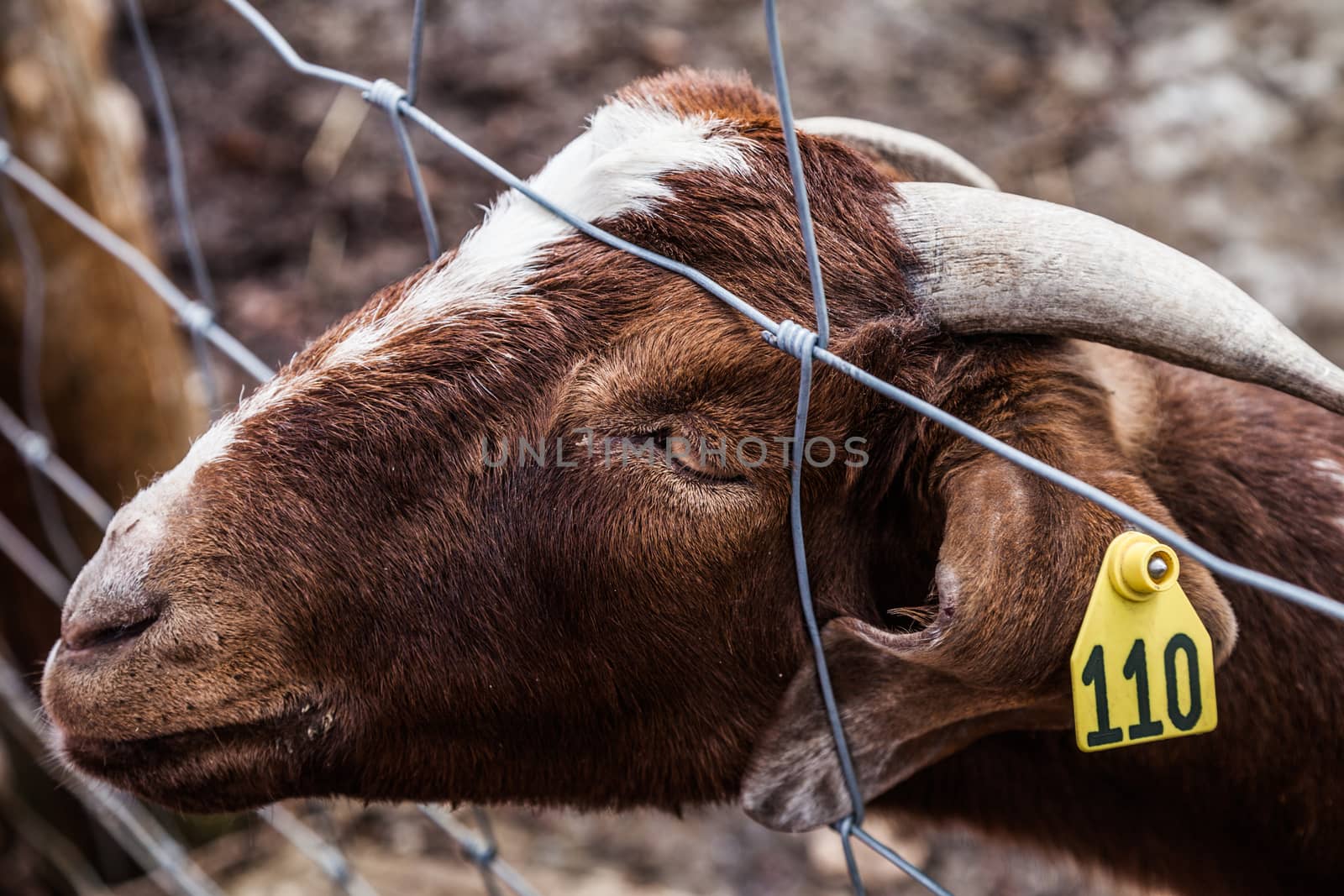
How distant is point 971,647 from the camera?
160 cm

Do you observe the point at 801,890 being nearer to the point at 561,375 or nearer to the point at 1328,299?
the point at 561,375

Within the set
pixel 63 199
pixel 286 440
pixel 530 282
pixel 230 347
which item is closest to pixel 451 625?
pixel 286 440

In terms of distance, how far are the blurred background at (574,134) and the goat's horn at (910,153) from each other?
89.9 inches

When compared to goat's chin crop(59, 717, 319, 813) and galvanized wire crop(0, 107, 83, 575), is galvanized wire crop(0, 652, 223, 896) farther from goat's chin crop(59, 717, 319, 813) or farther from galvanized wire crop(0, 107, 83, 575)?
goat's chin crop(59, 717, 319, 813)

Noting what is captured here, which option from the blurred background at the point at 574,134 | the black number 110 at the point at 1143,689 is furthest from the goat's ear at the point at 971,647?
the blurred background at the point at 574,134

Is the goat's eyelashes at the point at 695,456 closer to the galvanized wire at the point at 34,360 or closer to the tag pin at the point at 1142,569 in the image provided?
the tag pin at the point at 1142,569

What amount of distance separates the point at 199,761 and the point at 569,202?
1065mm

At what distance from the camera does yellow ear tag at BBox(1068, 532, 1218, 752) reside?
1.51 metres

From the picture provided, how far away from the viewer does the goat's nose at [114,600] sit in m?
1.73

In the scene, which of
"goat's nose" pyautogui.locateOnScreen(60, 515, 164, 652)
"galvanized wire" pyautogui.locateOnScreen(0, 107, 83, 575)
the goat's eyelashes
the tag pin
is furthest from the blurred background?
the tag pin

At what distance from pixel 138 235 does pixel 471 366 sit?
208cm

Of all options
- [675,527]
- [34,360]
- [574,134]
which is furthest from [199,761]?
[574,134]

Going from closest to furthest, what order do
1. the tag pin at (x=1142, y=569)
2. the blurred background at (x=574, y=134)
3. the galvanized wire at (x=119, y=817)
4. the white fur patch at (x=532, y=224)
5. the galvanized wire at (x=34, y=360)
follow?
the tag pin at (x=1142, y=569), the white fur patch at (x=532, y=224), the galvanized wire at (x=34, y=360), the galvanized wire at (x=119, y=817), the blurred background at (x=574, y=134)

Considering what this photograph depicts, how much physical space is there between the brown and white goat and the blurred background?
1.84 m
